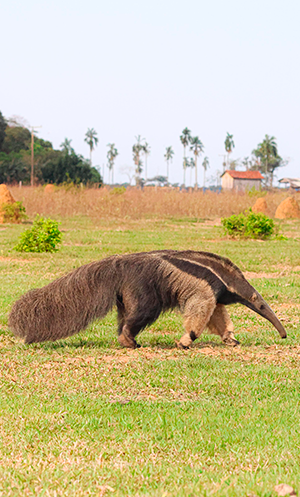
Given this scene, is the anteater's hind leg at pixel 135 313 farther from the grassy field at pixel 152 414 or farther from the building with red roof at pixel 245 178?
the building with red roof at pixel 245 178

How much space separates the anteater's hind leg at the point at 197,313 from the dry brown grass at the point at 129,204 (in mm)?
18374

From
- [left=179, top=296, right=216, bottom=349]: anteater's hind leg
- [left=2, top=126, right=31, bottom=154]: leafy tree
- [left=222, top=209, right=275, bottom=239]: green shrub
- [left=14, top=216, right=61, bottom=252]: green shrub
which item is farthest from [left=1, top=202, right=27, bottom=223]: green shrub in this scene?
[left=2, top=126, right=31, bottom=154]: leafy tree

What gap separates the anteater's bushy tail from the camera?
4668 mm

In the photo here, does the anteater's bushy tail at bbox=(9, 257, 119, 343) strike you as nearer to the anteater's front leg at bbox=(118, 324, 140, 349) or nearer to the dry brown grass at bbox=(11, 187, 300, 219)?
the anteater's front leg at bbox=(118, 324, 140, 349)

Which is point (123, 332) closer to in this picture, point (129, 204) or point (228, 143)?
point (129, 204)

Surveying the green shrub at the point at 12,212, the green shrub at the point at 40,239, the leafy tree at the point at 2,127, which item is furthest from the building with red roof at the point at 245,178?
the green shrub at the point at 40,239

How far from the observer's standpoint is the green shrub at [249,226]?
1586 centimetres

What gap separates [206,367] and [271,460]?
5.56ft

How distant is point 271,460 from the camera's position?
Result: 265cm

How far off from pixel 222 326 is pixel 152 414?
2.05 meters

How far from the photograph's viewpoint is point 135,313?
479 cm

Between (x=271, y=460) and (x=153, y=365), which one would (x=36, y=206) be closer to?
(x=153, y=365)

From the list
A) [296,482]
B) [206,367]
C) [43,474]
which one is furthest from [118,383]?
[296,482]

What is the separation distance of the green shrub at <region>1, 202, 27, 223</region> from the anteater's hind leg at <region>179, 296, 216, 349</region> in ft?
52.1
